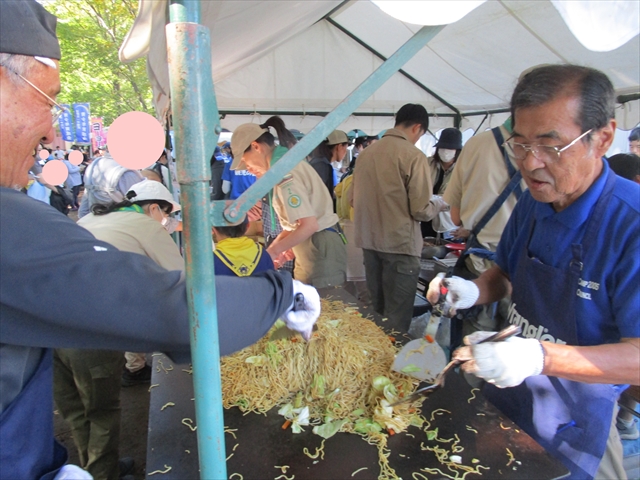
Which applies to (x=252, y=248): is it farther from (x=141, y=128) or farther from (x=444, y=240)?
(x=444, y=240)

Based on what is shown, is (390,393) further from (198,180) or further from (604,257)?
(198,180)

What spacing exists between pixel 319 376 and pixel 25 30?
1696 mm

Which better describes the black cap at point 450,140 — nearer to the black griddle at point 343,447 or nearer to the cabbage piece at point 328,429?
the black griddle at point 343,447

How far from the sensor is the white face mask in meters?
5.75

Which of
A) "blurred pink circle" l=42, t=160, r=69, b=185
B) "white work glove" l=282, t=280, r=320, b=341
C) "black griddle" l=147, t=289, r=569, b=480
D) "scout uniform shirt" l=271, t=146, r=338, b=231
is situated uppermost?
"blurred pink circle" l=42, t=160, r=69, b=185

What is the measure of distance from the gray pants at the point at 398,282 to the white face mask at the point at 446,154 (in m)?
2.30

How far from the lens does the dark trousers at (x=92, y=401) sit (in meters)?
2.74

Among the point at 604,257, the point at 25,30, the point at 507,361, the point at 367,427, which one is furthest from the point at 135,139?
the point at 604,257

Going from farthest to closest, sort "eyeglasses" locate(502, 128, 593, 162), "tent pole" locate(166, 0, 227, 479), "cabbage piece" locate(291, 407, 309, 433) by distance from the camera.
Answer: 1. "cabbage piece" locate(291, 407, 309, 433)
2. "eyeglasses" locate(502, 128, 593, 162)
3. "tent pole" locate(166, 0, 227, 479)

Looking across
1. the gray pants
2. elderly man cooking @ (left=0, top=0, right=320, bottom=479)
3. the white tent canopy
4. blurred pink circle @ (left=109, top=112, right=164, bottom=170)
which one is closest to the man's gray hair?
elderly man cooking @ (left=0, top=0, right=320, bottom=479)

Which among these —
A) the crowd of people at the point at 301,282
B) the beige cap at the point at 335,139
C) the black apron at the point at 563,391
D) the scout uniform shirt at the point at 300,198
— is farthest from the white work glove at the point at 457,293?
the beige cap at the point at 335,139

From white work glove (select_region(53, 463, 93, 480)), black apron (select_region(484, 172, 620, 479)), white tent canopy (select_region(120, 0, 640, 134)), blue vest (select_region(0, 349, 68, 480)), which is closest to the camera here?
blue vest (select_region(0, 349, 68, 480))

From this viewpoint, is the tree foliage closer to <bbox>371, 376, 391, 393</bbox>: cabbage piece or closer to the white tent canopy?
the white tent canopy

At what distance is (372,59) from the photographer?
258 inches
